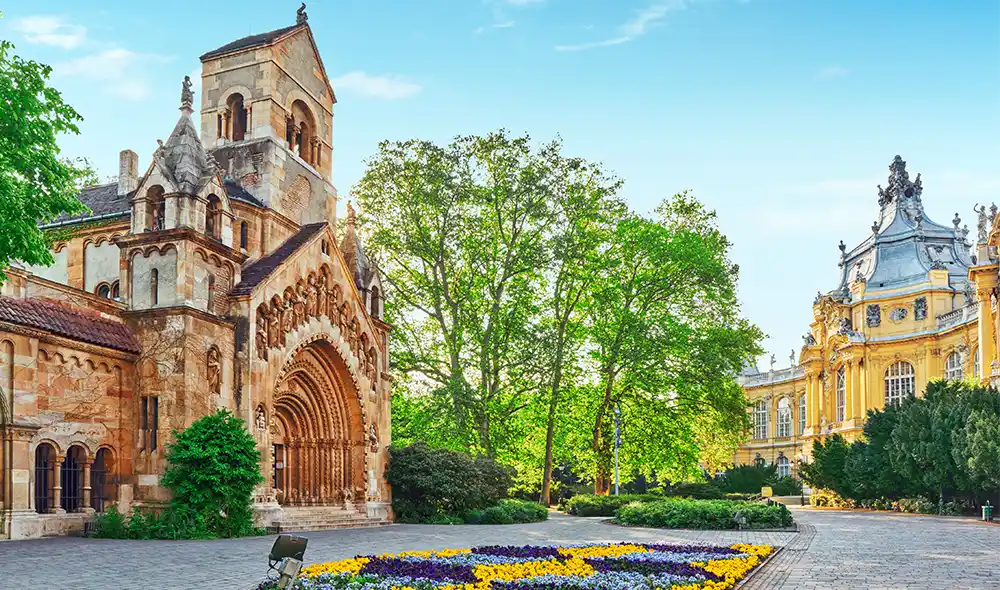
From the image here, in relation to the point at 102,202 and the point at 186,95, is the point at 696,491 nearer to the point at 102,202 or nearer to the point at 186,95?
the point at 102,202

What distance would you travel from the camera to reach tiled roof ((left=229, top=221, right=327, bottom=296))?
2711cm

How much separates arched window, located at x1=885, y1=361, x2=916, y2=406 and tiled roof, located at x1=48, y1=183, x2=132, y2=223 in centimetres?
5640

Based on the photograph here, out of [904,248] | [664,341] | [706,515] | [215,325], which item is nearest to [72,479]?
[215,325]

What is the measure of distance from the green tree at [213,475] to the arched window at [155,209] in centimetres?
537

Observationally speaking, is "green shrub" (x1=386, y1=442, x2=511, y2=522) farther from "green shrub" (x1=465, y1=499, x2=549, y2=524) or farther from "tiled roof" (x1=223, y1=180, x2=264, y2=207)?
"tiled roof" (x1=223, y1=180, x2=264, y2=207)

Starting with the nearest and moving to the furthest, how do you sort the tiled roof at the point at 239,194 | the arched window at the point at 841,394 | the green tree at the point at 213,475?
the green tree at the point at 213,475 → the tiled roof at the point at 239,194 → the arched window at the point at 841,394

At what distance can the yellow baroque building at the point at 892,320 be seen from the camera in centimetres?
6881

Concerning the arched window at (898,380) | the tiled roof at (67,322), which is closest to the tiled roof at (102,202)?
the tiled roof at (67,322)

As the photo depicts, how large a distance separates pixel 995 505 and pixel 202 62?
36402 mm

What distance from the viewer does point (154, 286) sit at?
25156 mm

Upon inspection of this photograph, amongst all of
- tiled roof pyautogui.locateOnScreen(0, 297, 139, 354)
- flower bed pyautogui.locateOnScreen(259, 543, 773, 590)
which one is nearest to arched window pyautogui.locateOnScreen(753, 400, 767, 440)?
flower bed pyautogui.locateOnScreen(259, 543, 773, 590)

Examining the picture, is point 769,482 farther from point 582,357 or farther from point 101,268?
point 101,268

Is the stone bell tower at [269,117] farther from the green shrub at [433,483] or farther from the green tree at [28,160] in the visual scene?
the green tree at [28,160]

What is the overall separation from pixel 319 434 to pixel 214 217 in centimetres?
855
